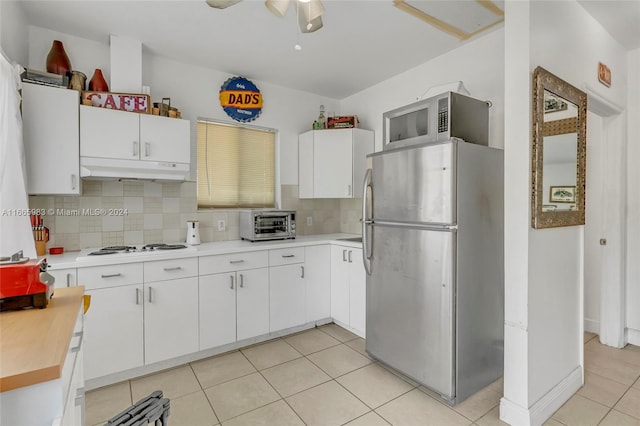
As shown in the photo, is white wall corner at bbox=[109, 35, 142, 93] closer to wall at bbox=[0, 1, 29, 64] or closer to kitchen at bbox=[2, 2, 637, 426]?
kitchen at bbox=[2, 2, 637, 426]

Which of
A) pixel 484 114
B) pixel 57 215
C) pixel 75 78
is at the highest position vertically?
pixel 75 78

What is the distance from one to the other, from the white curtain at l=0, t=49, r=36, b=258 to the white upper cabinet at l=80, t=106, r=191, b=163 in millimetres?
401

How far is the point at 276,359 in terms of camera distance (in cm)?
274

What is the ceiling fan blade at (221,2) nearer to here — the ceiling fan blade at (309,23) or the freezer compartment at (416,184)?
the ceiling fan blade at (309,23)

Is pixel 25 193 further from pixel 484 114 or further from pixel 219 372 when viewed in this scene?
pixel 484 114

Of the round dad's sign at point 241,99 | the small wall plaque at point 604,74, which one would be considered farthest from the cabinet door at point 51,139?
the small wall plaque at point 604,74

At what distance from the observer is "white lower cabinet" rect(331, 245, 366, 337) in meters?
3.09

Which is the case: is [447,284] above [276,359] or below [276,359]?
above

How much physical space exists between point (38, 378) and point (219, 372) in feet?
6.67

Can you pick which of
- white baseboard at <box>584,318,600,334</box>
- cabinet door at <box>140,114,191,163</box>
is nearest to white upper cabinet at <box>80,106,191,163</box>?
cabinet door at <box>140,114,191,163</box>

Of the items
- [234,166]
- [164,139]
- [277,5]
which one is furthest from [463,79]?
[164,139]

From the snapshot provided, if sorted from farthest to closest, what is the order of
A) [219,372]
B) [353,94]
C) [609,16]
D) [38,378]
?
[353,94] → [219,372] → [609,16] → [38,378]

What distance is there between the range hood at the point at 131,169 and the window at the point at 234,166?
48cm

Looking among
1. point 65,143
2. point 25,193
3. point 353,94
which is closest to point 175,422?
point 25,193
